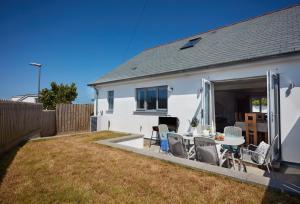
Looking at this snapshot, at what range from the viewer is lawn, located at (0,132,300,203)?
9.79 feet

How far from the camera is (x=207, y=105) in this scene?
7.49 meters

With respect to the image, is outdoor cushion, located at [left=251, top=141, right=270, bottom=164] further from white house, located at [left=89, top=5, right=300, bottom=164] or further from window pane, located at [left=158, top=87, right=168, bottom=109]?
window pane, located at [left=158, top=87, right=168, bottom=109]

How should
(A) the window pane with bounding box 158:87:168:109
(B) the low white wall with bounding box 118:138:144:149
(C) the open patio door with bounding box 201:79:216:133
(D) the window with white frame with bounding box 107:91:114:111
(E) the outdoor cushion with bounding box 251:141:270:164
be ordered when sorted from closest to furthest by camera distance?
1. (E) the outdoor cushion with bounding box 251:141:270:164
2. (C) the open patio door with bounding box 201:79:216:133
3. (B) the low white wall with bounding box 118:138:144:149
4. (A) the window pane with bounding box 158:87:168:109
5. (D) the window with white frame with bounding box 107:91:114:111

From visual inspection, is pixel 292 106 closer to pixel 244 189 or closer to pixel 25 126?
pixel 244 189

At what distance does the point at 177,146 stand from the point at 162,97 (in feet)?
14.7

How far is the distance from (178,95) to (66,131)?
8670 millimetres

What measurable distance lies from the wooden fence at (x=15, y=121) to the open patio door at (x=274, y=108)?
9.29 meters

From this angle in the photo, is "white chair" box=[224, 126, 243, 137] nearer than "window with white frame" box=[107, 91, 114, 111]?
Yes

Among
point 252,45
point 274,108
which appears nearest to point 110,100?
point 252,45

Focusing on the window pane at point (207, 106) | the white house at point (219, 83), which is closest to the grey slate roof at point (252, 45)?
the white house at point (219, 83)

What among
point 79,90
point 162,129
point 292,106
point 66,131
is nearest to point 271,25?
point 292,106

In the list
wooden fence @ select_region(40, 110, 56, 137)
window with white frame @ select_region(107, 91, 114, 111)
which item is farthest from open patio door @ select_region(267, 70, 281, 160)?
wooden fence @ select_region(40, 110, 56, 137)

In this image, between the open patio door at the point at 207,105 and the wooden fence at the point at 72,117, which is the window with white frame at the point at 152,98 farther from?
the wooden fence at the point at 72,117

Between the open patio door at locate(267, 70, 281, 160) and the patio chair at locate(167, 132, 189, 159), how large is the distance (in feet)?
9.28
